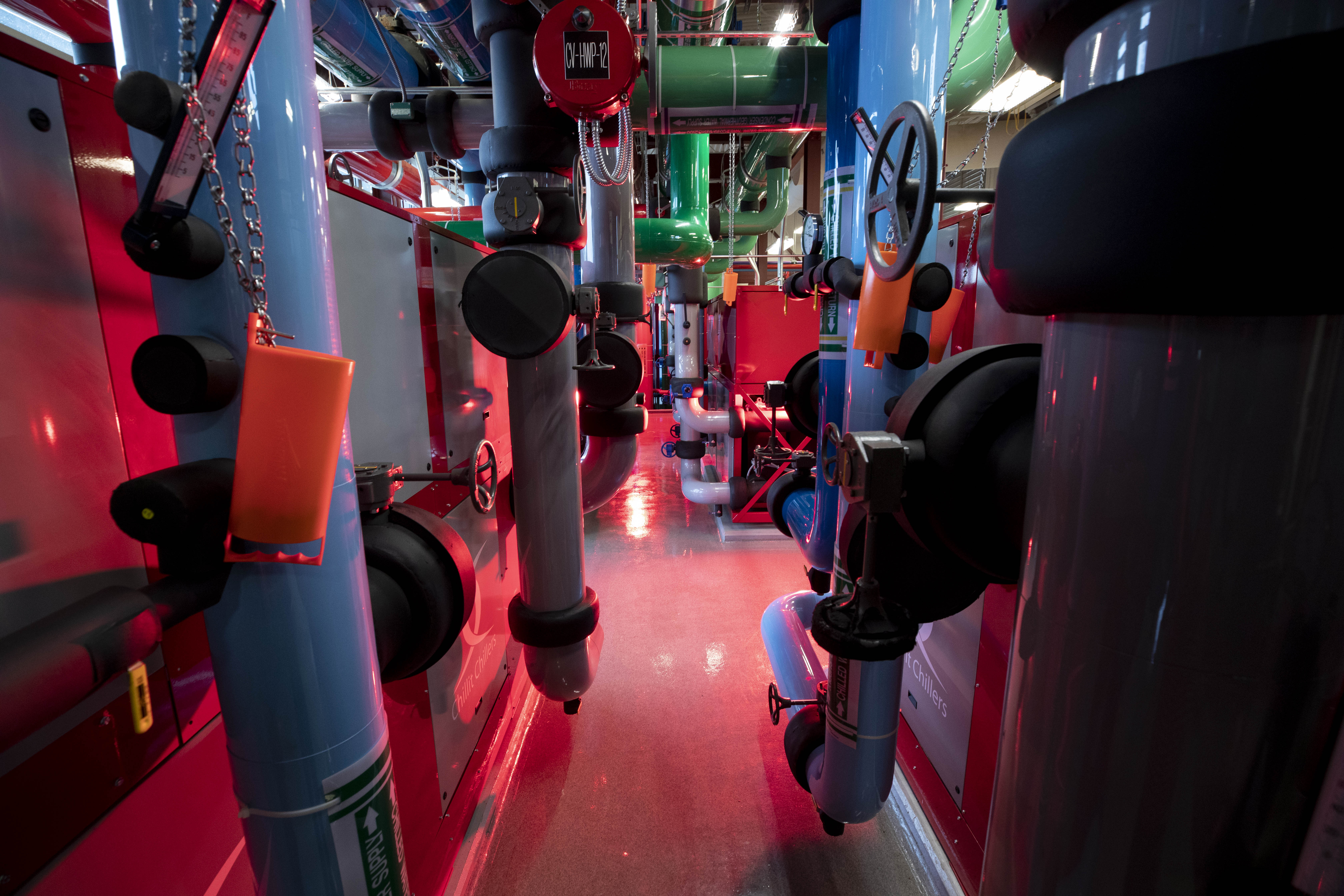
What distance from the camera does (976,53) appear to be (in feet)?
6.15

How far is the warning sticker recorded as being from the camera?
1.07m

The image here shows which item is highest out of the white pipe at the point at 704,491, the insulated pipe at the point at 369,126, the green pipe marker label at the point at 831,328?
the insulated pipe at the point at 369,126

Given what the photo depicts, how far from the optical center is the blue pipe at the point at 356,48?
1.78 m

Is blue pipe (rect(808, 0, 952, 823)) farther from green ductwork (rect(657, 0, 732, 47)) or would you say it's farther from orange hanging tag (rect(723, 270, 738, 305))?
orange hanging tag (rect(723, 270, 738, 305))

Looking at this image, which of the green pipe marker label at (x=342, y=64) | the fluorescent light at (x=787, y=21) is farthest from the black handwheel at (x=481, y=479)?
Result: the fluorescent light at (x=787, y=21)

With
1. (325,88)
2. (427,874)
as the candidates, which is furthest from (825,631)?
(325,88)

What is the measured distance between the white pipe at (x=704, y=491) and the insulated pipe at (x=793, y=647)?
5.79 ft

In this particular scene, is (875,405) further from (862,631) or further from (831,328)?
(862,631)

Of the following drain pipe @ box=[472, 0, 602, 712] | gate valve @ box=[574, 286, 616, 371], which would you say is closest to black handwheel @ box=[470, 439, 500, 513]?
drain pipe @ box=[472, 0, 602, 712]

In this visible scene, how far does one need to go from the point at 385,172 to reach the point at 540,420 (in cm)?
272

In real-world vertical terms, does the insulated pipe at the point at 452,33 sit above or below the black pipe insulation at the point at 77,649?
above

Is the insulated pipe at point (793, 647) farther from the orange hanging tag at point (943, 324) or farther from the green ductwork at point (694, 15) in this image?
the green ductwork at point (694, 15)

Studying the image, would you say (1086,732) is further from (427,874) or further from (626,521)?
(626,521)

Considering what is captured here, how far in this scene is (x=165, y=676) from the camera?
0.60 m
